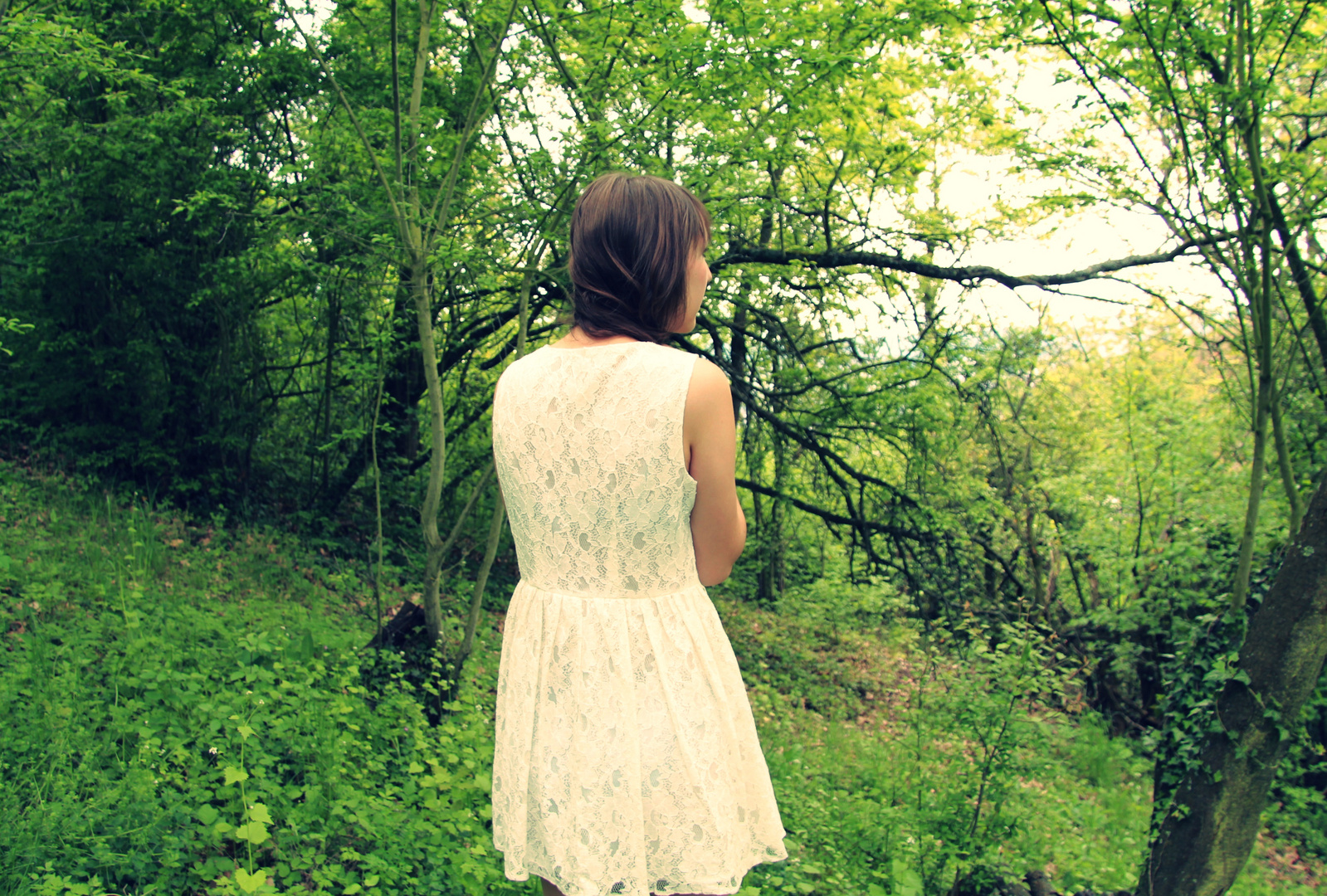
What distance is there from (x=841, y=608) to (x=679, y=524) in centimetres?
798

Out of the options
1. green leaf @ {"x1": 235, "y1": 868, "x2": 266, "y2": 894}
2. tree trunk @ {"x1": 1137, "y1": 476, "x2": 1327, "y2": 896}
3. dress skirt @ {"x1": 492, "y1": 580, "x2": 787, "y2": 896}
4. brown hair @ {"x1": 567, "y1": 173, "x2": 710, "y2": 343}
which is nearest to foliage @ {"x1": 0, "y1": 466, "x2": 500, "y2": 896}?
green leaf @ {"x1": 235, "y1": 868, "x2": 266, "y2": 894}

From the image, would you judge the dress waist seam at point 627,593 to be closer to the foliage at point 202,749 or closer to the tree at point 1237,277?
the foliage at point 202,749

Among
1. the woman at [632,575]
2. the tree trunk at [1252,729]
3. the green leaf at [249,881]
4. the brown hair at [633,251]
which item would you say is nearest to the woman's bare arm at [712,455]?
the woman at [632,575]

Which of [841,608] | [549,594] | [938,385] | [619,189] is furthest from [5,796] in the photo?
[841,608]

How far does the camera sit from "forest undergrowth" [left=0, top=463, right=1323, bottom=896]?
2.50m

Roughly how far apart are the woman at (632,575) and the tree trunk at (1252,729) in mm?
3588

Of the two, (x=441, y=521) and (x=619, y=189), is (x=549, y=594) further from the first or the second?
(x=441, y=521)

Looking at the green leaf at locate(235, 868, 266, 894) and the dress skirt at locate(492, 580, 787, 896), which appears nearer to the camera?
the dress skirt at locate(492, 580, 787, 896)

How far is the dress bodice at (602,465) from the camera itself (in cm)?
135

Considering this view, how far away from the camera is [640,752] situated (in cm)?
141

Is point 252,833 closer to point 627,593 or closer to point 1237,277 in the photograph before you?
point 627,593

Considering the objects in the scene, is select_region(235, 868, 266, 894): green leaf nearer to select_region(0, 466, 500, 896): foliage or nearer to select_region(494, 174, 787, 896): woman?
select_region(0, 466, 500, 896): foliage

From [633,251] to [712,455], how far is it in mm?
363

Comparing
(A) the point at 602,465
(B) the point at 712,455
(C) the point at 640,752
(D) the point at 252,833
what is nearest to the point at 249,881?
(D) the point at 252,833
